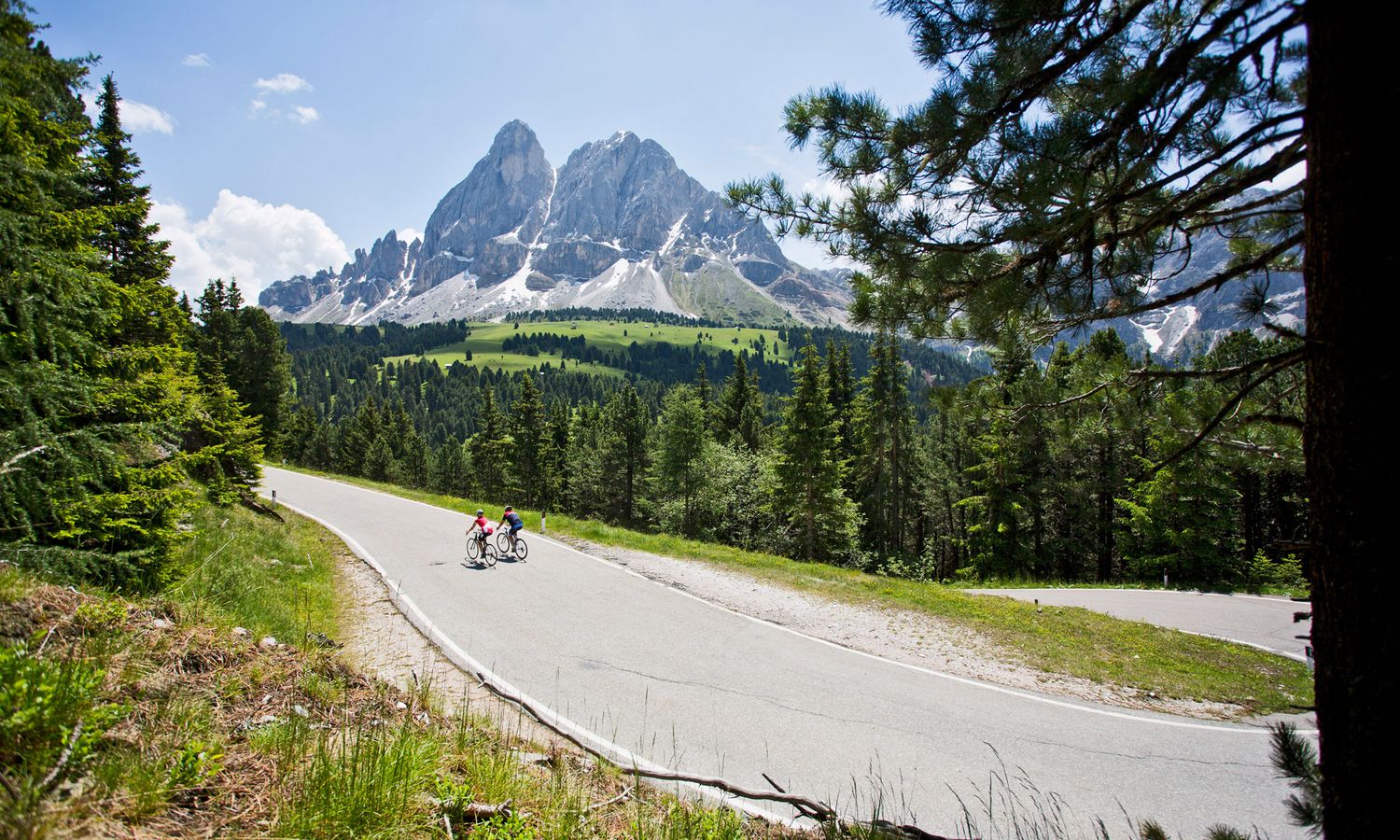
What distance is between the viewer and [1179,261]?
4.13 m

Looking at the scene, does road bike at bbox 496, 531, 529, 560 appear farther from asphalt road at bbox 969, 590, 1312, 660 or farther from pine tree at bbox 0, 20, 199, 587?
asphalt road at bbox 969, 590, 1312, 660

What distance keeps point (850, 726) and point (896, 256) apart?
565 cm

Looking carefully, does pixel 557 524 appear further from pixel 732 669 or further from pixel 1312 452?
pixel 1312 452

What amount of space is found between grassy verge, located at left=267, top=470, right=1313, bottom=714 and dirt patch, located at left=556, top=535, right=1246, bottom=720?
300 mm

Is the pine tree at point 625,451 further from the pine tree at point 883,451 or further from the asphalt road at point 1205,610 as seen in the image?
the asphalt road at point 1205,610

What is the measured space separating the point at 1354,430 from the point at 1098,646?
10551 mm

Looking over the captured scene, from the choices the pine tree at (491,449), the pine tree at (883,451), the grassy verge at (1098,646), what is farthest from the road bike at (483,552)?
the pine tree at (491,449)

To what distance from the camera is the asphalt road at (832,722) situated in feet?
18.5

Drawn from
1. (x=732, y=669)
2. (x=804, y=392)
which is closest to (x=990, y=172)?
(x=732, y=669)

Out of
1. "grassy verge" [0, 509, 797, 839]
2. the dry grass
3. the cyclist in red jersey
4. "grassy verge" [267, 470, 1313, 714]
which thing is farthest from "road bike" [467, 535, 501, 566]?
the dry grass

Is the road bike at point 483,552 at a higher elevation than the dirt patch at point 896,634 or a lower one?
higher

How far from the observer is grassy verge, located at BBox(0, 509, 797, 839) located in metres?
2.23

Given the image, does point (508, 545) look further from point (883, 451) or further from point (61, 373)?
point (883, 451)

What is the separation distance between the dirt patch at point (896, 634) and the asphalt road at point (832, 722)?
44 centimetres
